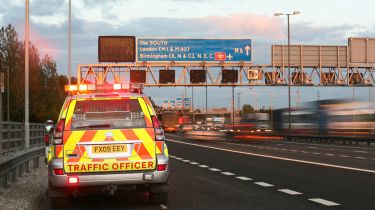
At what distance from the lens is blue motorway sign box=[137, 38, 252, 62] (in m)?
49.6

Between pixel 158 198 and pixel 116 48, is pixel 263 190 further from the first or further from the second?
pixel 116 48

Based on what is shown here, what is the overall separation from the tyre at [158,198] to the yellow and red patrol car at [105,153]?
8.9 inches

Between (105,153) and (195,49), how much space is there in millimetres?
40633

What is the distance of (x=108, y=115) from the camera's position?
9.73 m

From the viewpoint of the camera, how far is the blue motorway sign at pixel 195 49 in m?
49.6

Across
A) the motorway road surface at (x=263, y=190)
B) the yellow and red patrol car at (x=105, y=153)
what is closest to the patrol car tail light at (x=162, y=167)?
the yellow and red patrol car at (x=105, y=153)

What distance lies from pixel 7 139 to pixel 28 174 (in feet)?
8.70

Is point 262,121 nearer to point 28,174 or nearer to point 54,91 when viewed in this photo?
point 28,174

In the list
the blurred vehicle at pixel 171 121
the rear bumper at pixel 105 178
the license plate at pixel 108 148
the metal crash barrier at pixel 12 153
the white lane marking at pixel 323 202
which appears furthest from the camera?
the blurred vehicle at pixel 171 121

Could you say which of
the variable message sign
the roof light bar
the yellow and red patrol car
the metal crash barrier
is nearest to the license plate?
the yellow and red patrol car

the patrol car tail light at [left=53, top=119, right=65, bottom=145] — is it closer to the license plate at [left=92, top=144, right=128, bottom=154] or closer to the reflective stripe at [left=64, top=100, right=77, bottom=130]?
the reflective stripe at [left=64, top=100, right=77, bottom=130]

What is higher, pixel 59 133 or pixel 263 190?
pixel 59 133

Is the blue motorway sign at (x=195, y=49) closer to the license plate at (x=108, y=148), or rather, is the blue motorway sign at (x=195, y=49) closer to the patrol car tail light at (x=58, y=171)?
the license plate at (x=108, y=148)

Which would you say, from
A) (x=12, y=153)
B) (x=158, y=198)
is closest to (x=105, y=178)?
(x=158, y=198)
